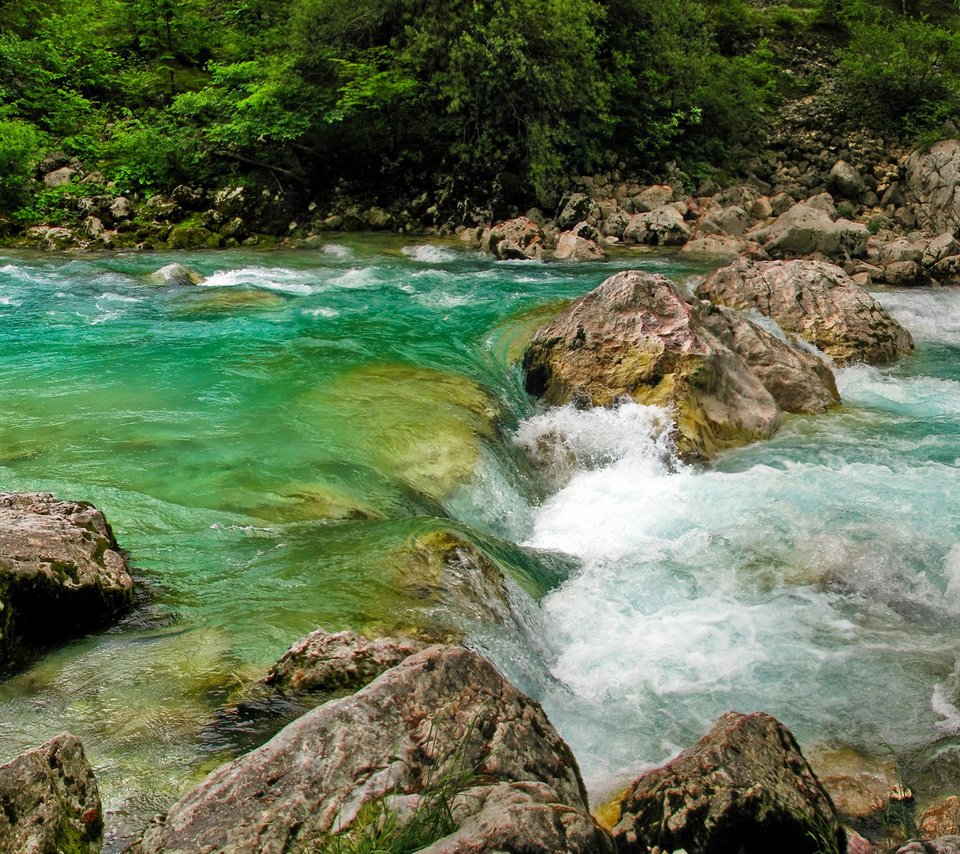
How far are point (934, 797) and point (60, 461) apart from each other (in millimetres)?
6686

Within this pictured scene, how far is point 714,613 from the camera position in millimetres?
5996

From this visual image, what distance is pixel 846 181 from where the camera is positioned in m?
22.6

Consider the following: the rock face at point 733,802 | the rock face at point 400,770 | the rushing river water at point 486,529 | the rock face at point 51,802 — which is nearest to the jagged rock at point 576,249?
the rushing river water at point 486,529

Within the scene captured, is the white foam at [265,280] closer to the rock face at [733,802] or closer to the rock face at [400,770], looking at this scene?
the rock face at [400,770]

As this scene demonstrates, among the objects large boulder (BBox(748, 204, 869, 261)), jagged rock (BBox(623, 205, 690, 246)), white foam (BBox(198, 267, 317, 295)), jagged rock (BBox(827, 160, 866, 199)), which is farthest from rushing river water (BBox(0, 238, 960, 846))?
jagged rock (BBox(827, 160, 866, 199))

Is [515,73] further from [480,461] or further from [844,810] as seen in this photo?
[844,810]

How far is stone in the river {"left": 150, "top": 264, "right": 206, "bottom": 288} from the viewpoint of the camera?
14.7m

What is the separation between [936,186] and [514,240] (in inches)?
450

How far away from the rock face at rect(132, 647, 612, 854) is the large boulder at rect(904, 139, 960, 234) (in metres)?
20.6

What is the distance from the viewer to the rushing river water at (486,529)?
4.49 meters

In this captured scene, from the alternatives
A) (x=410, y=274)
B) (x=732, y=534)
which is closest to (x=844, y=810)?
(x=732, y=534)

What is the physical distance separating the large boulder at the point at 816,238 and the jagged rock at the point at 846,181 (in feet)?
17.2

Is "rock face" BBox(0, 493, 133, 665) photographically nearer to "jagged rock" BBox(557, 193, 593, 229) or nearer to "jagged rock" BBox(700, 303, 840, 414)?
"jagged rock" BBox(700, 303, 840, 414)

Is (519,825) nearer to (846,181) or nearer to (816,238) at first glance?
(816,238)
